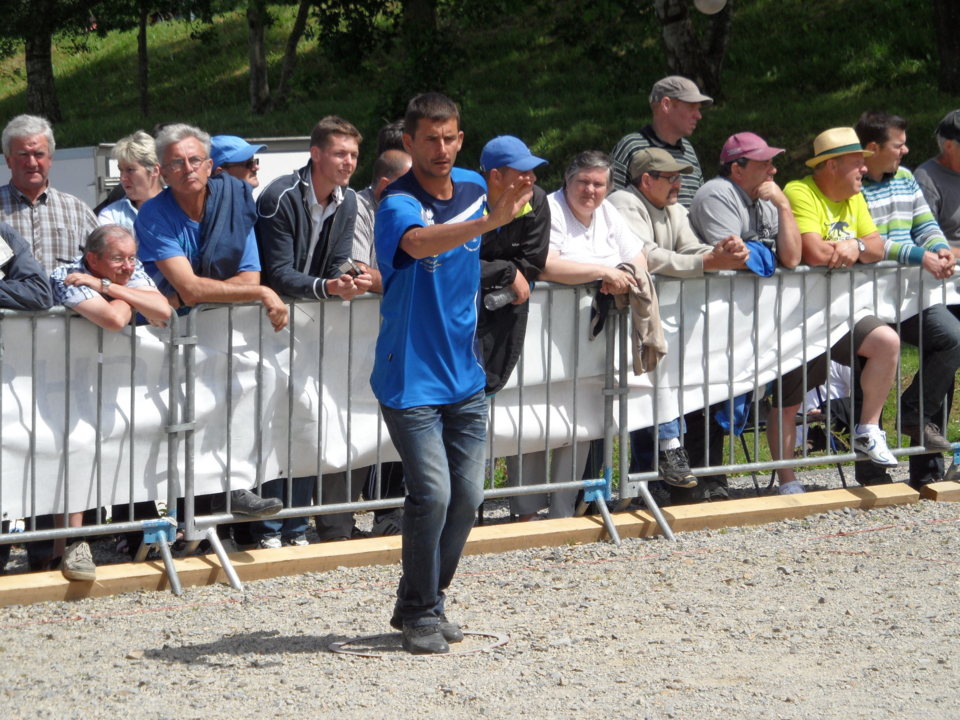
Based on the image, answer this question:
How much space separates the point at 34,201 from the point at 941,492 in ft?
16.8

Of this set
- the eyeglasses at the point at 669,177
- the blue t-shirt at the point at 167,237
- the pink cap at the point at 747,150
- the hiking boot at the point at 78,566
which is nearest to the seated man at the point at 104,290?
the hiking boot at the point at 78,566

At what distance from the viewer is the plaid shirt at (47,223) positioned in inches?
257

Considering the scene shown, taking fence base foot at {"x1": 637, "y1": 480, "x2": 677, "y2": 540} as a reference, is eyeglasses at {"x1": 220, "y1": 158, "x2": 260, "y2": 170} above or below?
above

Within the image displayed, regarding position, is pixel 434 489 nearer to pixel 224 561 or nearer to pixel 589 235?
pixel 224 561

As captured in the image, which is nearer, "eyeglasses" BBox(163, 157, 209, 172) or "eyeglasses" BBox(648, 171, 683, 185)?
"eyeglasses" BBox(163, 157, 209, 172)

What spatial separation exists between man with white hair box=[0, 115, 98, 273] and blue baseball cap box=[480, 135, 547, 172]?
222cm

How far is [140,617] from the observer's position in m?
5.72

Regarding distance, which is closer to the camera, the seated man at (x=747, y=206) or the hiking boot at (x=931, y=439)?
the seated man at (x=747, y=206)

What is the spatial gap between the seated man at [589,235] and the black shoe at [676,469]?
48 cm

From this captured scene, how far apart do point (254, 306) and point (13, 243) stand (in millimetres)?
1075

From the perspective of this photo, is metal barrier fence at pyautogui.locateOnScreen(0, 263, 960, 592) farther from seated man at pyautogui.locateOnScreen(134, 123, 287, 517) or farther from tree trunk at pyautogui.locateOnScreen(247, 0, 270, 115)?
tree trunk at pyautogui.locateOnScreen(247, 0, 270, 115)

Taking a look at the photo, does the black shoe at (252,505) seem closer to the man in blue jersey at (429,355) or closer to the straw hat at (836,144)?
the man in blue jersey at (429,355)

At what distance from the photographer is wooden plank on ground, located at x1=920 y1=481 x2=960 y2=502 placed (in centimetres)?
786

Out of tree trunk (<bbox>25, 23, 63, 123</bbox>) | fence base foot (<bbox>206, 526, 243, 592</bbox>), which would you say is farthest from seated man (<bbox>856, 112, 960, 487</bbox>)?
tree trunk (<bbox>25, 23, 63, 123</bbox>)
